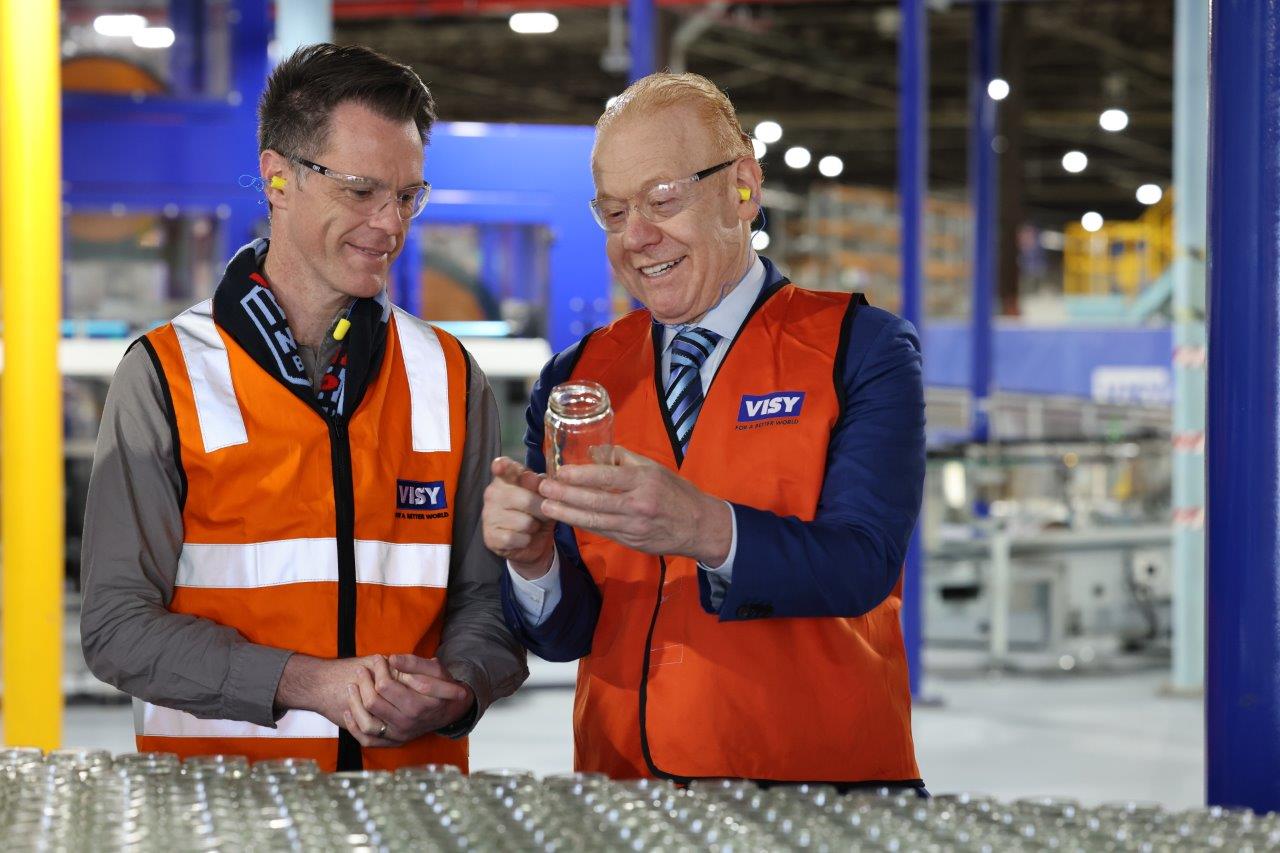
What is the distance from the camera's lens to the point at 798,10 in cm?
1662

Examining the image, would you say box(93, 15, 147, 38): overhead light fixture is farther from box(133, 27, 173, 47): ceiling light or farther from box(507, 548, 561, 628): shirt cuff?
box(507, 548, 561, 628): shirt cuff

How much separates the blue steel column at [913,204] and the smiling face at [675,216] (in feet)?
16.7

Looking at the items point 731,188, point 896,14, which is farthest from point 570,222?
point 896,14

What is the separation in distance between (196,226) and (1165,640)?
19.0ft

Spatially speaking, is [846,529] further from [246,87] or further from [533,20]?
[533,20]

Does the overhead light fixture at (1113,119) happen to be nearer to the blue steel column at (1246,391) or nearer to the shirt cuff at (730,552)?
the blue steel column at (1246,391)

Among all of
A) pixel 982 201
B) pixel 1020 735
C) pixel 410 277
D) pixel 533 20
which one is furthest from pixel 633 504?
pixel 533 20

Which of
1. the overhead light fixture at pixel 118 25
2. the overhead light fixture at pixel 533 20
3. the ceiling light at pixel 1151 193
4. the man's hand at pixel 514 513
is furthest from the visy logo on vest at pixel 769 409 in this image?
the ceiling light at pixel 1151 193

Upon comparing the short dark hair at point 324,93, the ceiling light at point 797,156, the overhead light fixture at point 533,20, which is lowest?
the short dark hair at point 324,93

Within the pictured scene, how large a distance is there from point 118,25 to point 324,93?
18.3 feet

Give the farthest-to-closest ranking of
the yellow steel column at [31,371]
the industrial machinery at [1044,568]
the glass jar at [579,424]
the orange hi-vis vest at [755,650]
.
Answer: the industrial machinery at [1044,568] < the yellow steel column at [31,371] < the orange hi-vis vest at [755,650] < the glass jar at [579,424]

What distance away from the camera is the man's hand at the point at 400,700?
5.65 ft

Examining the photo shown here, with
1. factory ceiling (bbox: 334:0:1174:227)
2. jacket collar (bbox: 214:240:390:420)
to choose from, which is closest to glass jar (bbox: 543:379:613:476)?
jacket collar (bbox: 214:240:390:420)

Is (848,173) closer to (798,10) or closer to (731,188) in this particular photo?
(798,10)
